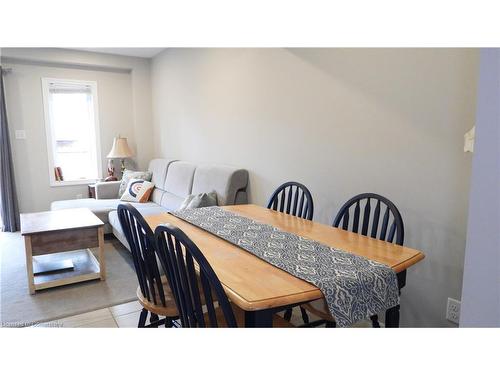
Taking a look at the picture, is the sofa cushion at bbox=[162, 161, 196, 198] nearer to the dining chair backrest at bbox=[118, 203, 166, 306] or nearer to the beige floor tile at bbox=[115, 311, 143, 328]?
the beige floor tile at bbox=[115, 311, 143, 328]

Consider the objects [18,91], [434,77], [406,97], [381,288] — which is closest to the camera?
[381,288]

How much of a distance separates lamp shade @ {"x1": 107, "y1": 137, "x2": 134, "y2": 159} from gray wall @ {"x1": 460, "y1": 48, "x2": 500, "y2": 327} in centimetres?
509

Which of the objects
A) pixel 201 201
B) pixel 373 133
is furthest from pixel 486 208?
pixel 201 201

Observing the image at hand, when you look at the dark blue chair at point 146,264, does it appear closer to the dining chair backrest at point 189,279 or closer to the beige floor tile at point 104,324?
the dining chair backrest at point 189,279

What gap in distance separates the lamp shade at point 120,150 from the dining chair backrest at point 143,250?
3.85 m

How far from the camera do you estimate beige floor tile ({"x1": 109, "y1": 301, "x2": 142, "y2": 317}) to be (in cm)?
246

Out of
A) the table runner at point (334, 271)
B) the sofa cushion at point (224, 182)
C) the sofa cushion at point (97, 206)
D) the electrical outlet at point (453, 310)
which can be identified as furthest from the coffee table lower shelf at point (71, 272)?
the electrical outlet at point (453, 310)

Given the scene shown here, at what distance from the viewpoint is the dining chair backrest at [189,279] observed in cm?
111

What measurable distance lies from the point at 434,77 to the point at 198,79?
3.00 metres

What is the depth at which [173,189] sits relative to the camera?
425cm

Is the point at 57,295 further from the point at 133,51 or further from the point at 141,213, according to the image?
the point at 133,51
